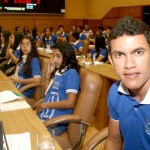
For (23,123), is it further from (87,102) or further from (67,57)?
(67,57)

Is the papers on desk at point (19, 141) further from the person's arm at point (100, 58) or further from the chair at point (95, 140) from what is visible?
the person's arm at point (100, 58)

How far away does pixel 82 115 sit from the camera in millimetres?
2094

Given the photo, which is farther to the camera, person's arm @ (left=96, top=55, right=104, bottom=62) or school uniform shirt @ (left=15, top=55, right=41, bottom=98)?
person's arm @ (left=96, top=55, right=104, bottom=62)

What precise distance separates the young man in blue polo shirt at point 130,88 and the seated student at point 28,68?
73.7 inches

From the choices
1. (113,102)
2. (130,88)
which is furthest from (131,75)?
(113,102)

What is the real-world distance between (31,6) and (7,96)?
11269 millimetres

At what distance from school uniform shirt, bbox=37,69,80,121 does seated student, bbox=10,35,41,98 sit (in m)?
0.85

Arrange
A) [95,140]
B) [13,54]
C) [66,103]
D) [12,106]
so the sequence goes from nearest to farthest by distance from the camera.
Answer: [95,140] → [12,106] → [66,103] → [13,54]

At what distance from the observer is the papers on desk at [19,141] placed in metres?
1.39

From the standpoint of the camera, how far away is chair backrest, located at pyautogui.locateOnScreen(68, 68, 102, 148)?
208cm

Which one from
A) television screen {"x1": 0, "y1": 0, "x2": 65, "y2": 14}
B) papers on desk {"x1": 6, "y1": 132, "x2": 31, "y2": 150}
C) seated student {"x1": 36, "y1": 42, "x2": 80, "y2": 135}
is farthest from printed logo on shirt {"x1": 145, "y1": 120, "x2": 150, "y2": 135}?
television screen {"x1": 0, "y1": 0, "x2": 65, "y2": 14}

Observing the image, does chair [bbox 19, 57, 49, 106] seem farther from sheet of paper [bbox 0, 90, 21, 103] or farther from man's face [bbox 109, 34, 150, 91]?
man's face [bbox 109, 34, 150, 91]

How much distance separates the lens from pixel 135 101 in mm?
1386

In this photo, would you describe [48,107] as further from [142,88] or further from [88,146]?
[142,88]
